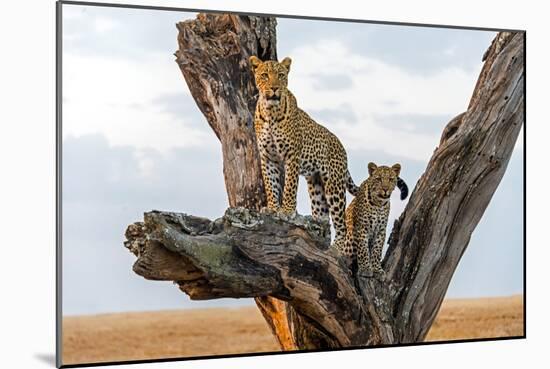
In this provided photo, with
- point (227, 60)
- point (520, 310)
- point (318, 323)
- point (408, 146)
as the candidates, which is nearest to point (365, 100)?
point (408, 146)

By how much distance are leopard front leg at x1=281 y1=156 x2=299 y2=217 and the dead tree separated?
9 centimetres

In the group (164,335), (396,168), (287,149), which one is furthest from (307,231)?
(164,335)

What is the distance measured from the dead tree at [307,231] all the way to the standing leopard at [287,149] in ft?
0.41

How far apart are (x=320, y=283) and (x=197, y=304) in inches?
24.6

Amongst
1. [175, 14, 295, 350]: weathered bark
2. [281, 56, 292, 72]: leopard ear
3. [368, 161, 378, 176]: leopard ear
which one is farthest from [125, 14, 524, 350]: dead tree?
[368, 161, 378, 176]: leopard ear

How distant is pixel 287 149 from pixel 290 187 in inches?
7.6

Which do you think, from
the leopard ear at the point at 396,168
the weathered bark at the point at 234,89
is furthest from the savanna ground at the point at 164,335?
the leopard ear at the point at 396,168

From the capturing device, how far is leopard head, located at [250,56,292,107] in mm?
5078

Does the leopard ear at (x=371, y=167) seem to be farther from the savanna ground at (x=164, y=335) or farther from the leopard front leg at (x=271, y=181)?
the savanna ground at (x=164, y=335)

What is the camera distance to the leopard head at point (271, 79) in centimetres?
508

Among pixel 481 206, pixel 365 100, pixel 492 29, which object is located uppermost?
pixel 492 29

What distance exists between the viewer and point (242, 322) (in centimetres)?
514

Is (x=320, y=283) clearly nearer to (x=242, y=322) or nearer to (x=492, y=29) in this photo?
(x=242, y=322)

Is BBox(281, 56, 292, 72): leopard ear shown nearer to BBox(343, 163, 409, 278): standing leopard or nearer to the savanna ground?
BBox(343, 163, 409, 278): standing leopard
